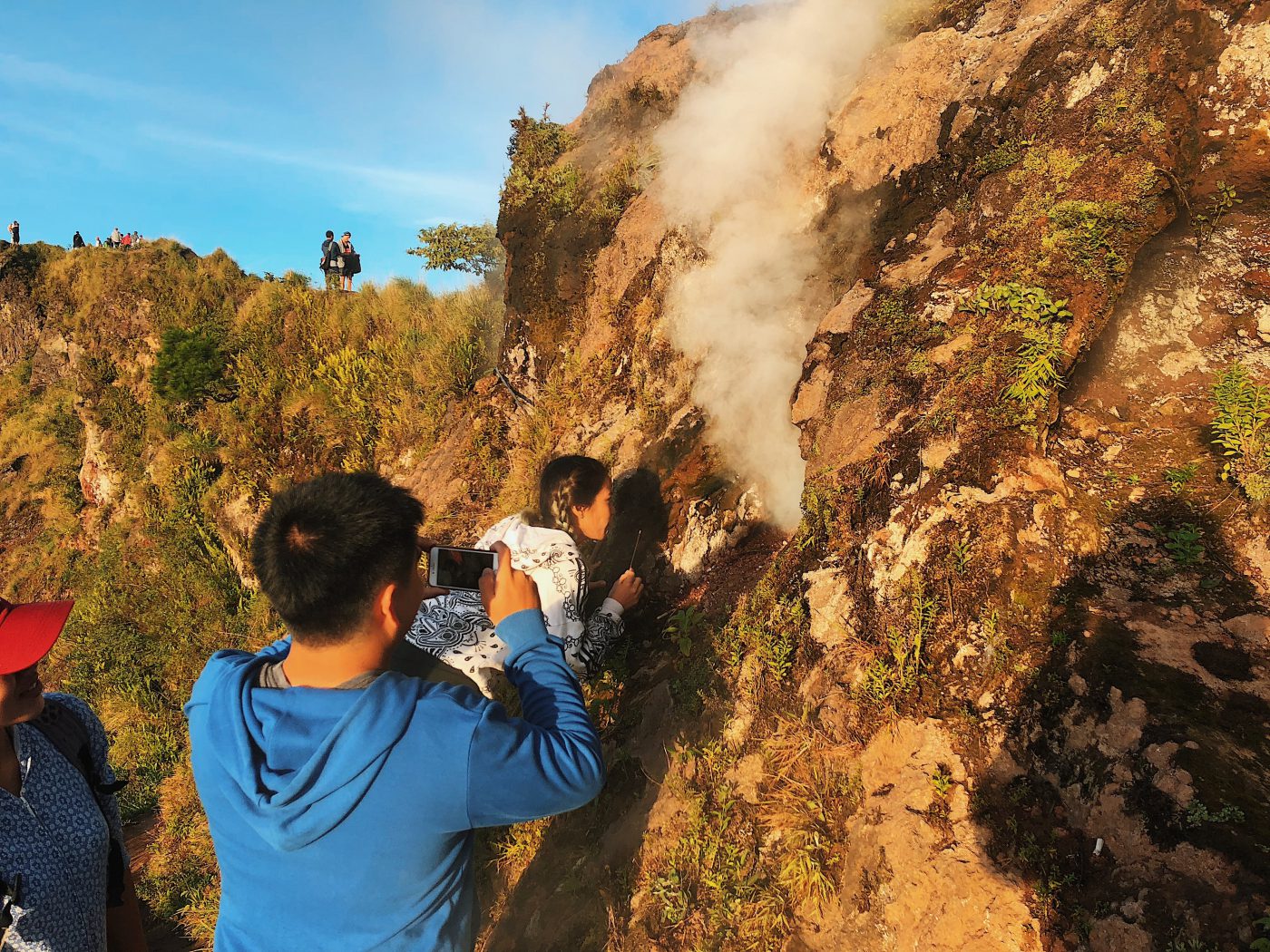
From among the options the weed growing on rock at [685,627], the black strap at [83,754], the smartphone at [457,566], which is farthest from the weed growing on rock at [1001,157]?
the black strap at [83,754]

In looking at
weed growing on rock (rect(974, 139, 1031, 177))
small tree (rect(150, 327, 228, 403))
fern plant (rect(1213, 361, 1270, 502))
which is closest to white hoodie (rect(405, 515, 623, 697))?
fern plant (rect(1213, 361, 1270, 502))

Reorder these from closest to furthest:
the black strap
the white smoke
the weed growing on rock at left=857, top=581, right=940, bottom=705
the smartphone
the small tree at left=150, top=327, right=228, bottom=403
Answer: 1. the black strap
2. the smartphone
3. the weed growing on rock at left=857, top=581, right=940, bottom=705
4. the white smoke
5. the small tree at left=150, top=327, right=228, bottom=403

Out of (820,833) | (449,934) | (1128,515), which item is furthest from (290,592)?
(1128,515)

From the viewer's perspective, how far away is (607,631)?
11.7ft

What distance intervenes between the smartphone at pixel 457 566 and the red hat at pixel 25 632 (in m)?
0.96

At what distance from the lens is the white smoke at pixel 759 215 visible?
16.9ft

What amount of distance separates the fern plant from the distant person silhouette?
1361cm

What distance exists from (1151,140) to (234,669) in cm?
457

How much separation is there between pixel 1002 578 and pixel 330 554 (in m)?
2.48

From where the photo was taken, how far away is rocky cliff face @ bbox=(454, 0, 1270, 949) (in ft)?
7.12

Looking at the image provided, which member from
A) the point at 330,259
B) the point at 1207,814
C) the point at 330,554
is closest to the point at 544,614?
the point at 330,554

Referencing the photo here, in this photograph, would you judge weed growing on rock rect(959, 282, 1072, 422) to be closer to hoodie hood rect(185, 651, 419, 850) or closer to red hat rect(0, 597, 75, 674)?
hoodie hood rect(185, 651, 419, 850)

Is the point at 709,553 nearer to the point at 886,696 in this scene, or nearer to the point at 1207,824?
the point at 886,696

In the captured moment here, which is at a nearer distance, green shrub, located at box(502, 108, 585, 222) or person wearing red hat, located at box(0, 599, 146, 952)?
person wearing red hat, located at box(0, 599, 146, 952)
